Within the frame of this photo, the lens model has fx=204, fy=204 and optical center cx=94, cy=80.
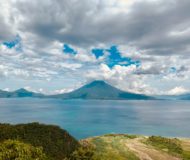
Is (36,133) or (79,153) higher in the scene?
Result: (36,133)

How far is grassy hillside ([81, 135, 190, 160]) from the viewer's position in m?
45.8

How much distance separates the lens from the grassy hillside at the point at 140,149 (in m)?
45.8

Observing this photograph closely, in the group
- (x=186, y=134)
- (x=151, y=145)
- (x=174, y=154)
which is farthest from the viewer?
(x=186, y=134)

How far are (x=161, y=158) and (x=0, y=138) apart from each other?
112ft

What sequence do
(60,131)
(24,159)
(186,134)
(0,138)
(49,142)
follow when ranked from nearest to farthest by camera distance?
(24,159), (0,138), (49,142), (60,131), (186,134)

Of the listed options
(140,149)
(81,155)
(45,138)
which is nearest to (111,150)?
(140,149)

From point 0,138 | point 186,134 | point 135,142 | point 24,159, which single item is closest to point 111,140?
point 135,142

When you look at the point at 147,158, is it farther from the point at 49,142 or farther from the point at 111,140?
the point at 49,142

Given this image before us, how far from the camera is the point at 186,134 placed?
129m

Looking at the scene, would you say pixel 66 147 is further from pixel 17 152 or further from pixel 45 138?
pixel 17 152

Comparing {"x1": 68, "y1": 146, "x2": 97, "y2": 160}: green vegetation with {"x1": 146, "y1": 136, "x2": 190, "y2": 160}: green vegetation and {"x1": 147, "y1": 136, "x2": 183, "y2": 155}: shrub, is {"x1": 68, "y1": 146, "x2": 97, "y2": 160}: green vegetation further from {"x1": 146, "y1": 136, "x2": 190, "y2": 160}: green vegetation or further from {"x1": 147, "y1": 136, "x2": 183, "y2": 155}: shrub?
Result: {"x1": 147, "y1": 136, "x2": 183, "y2": 155}: shrub

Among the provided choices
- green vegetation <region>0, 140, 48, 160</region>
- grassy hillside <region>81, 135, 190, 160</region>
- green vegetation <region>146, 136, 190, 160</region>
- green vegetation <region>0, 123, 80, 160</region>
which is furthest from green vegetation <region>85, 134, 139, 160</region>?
green vegetation <region>0, 140, 48, 160</region>

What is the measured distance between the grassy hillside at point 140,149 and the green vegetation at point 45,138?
23.1 ft

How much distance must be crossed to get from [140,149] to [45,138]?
963 inches
